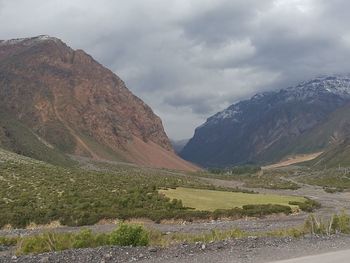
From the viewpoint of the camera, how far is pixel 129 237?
2152 cm

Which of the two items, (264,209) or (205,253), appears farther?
(264,209)

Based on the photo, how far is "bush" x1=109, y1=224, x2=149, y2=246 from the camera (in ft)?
70.2

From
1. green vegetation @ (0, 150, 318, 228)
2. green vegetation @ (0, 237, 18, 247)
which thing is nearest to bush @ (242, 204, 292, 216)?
green vegetation @ (0, 150, 318, 228)

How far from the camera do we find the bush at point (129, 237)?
21.4 m

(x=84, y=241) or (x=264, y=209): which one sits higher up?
(x=84, y=241)

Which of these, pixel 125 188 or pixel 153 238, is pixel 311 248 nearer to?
pixel 153 238

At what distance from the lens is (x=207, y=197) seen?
53469mm

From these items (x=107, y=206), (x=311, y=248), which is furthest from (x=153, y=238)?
(x=107, y=206)

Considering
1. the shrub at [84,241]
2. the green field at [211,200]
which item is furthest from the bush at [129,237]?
the green field at [211,200]

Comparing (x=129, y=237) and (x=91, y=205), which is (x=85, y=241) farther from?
(x=91, y=205)

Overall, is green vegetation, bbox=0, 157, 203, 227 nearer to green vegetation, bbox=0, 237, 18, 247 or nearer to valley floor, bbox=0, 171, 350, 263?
green vegetation, bbox=0, 237, 18, 247

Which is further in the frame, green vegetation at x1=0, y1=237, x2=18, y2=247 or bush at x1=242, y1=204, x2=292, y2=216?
bush at x1=242, y1=204, x2=292, y2=216

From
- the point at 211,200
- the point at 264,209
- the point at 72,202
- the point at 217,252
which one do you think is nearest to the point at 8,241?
the point at 217,252

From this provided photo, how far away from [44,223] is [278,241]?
2088cm
